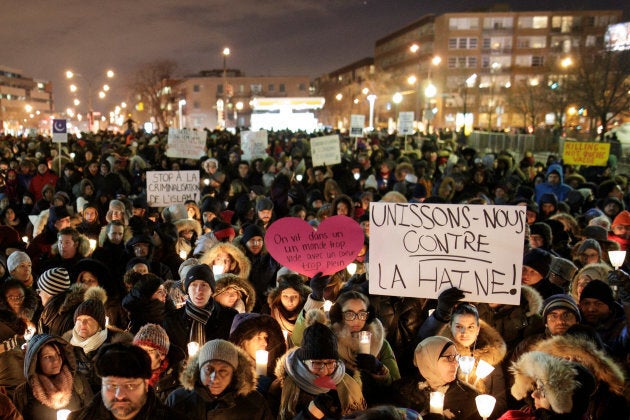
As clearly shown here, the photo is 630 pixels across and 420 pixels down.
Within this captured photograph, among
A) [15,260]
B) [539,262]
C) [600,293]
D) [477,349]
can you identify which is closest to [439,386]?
[477,349]

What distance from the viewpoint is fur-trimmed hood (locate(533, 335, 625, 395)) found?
10.9ft

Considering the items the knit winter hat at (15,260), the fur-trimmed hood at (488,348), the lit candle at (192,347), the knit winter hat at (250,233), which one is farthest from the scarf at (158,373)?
the knit winter hat at (250,233)

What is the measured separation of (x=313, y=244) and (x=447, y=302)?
1348 millimetres

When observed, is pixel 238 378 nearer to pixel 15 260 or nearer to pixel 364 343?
pixel 364 343

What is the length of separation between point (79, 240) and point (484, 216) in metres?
4.11

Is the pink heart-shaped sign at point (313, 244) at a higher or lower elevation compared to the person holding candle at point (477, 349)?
higher

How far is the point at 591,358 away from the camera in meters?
3.36

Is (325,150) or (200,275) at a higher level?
(325,150)

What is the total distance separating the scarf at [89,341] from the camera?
3990mm

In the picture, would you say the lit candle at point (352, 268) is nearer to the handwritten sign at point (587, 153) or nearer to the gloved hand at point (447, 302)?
the gloved hand at point (447, 302)

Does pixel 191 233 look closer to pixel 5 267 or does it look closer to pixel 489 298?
pixel 5 267

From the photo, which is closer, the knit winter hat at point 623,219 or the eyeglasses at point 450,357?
the eyeglasses at point 450,357

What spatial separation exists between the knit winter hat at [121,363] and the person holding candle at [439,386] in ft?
5.18

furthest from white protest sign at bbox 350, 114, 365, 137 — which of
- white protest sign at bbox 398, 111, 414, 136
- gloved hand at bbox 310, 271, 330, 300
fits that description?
gloved hand at bbox 310, 271, 330, 300
